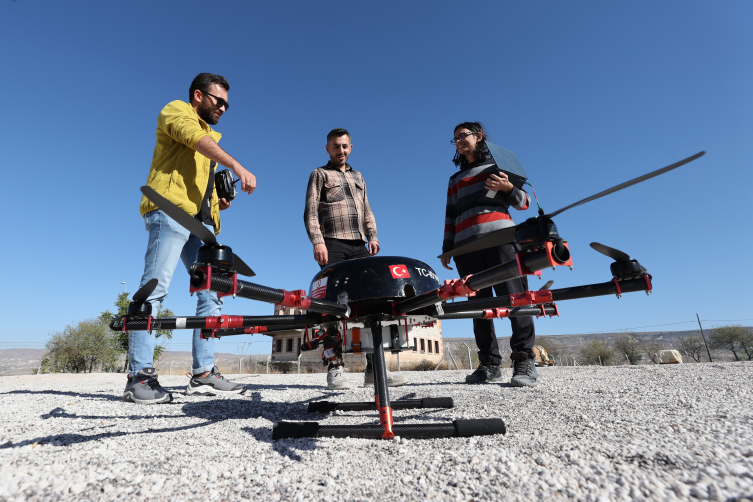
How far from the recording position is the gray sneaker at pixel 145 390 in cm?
307

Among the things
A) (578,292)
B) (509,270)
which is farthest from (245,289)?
(578,292)

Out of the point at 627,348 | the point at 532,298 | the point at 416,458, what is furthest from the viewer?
the point at 627,348

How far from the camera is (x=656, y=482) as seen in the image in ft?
3.24

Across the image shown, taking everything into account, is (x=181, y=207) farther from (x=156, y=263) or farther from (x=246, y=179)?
(x=246, y=179)

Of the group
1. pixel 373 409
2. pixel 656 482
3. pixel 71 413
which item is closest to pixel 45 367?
pixel 71 413

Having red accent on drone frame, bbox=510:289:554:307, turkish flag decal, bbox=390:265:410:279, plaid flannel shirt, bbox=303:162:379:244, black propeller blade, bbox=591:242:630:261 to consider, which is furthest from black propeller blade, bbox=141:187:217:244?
plaid flannel shirt, bbox=303:162:379:244

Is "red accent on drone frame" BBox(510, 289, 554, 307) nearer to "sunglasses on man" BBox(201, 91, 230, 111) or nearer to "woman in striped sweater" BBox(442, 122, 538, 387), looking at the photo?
"woman in striped sweater" BBox(442, 122, 538, 387)

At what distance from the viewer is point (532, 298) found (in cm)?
202

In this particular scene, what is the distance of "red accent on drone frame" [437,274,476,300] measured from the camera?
156 centimetres

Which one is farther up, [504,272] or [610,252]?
[610,252]

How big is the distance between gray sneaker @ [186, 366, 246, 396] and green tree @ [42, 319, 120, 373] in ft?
102

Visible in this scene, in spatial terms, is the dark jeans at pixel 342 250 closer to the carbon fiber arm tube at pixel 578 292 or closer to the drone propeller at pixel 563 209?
the carbon fiber arm tube at pixel 578 292

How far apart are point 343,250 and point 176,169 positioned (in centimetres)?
183

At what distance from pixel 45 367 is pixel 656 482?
39247mm
